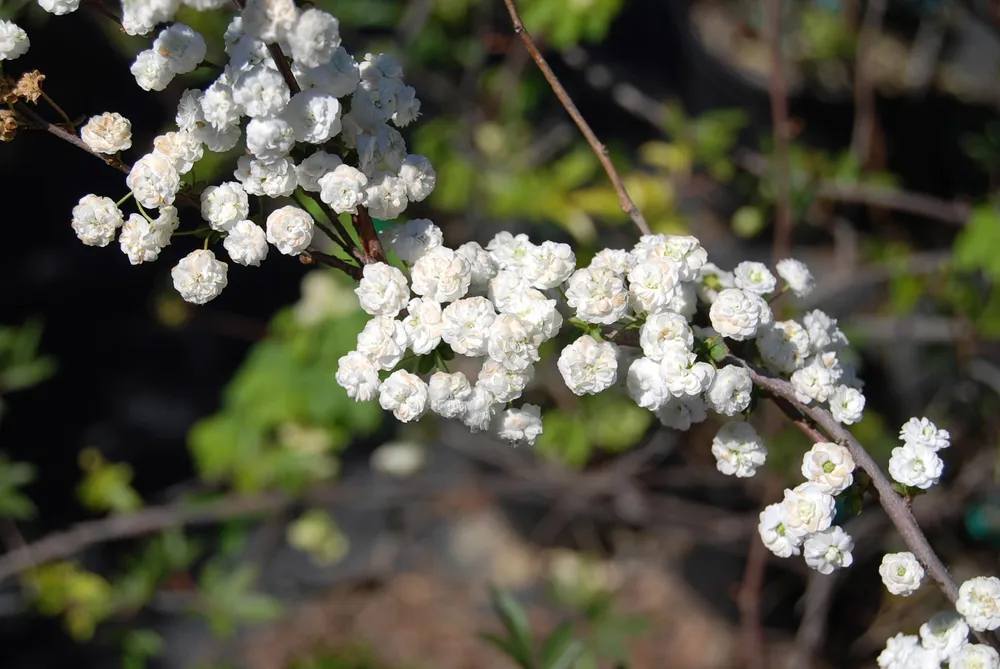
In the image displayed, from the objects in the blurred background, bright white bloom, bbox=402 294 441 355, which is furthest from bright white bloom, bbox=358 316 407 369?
the blurred background

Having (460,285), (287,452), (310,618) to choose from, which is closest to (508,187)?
(287,452)

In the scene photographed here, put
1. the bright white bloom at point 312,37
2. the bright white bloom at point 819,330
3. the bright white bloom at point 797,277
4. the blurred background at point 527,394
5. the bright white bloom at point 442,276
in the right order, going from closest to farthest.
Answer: the bright white bloom at point 312,37 → the bright white bloom at point 442,276 → the bright white bloom at point 819,330 → the bright white bloom at point 797,277 → the blurred background at point 527,394

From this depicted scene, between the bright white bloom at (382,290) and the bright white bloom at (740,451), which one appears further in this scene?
the bright white bloom at (740,451)

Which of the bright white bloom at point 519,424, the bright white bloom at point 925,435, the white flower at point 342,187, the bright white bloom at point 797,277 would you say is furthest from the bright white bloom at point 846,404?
the white flower at point 342,187

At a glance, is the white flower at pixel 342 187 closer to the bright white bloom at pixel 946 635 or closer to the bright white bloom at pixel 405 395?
the bright white bloom at pixel 405 395

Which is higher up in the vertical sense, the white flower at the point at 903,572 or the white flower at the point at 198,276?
the white flower at the point at 198,276

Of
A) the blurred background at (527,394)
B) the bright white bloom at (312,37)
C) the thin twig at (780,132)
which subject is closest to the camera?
the bright white bloom at (312,37)
